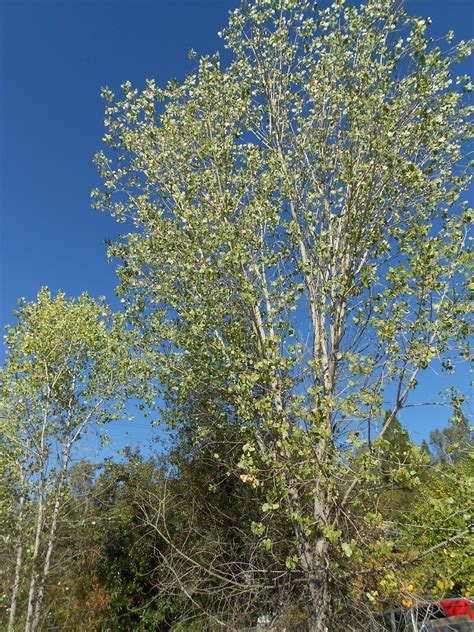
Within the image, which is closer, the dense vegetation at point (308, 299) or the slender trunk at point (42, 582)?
the dense vegetation at point (308, 299)

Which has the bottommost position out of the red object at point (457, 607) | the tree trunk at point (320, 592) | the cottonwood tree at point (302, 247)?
the red object at point (457, 607)

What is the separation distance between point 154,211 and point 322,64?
345 cm

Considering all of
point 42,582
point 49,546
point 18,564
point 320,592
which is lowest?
point 320,592

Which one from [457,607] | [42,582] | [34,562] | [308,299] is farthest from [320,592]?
[34,562]

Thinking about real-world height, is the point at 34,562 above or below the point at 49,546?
below

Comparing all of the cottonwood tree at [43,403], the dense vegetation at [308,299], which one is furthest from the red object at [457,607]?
the cottonwood tree at [43,403]

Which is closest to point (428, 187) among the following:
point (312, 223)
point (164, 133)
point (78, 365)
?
point (312, 223)

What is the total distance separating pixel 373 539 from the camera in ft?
17.8

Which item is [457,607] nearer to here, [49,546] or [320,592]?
[320,592]

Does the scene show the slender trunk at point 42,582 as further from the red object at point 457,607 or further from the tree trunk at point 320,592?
the red object at point 457,607

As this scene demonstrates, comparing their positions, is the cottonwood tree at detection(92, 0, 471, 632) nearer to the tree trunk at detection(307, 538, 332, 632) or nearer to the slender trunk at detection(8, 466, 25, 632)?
the tree trunk at detection(307, 538, 332, 632)

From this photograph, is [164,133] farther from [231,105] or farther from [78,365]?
[78,365]

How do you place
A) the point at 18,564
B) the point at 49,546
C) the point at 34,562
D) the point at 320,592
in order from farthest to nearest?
the point at 49,546, the point at 34,562, the point at 18,564, the point at 320,592

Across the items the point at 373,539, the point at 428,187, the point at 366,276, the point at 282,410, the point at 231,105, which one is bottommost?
the point at 373,539
